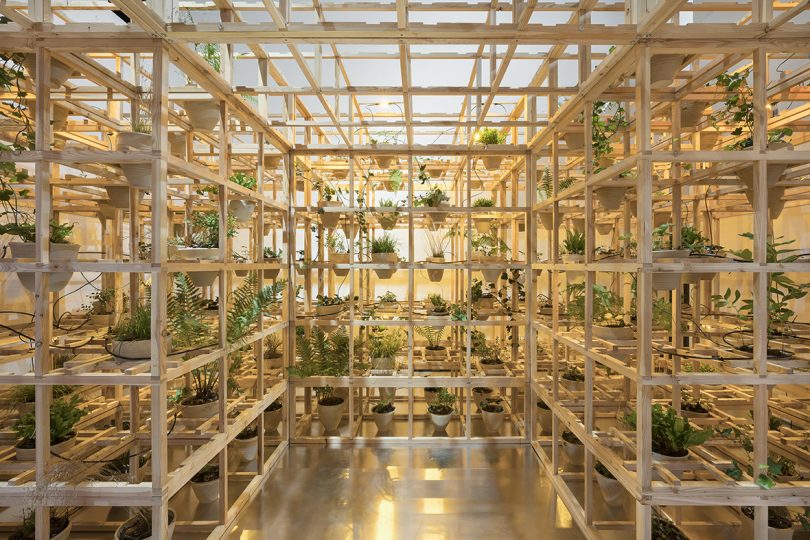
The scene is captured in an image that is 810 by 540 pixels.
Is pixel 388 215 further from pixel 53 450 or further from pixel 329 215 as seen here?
pixel 53 450

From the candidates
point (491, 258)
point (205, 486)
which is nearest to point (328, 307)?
point (491, 258)

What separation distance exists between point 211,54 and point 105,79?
0.73 meters

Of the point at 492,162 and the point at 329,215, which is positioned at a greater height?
the point at 492,162

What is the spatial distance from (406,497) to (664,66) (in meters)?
3.48

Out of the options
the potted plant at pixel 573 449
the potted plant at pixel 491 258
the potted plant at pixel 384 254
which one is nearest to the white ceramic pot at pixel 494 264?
the potted plant at pixel 491 258

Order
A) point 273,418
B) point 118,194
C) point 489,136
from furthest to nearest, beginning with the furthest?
point 273,418, point 489,136, point 118,194

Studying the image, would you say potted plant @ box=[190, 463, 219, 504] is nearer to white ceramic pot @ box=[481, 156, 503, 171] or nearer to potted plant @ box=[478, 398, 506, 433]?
potted plant @ box=[478, 398, 506, 433]

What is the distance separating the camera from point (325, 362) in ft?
13.9

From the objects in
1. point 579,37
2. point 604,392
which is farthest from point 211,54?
point 604,392

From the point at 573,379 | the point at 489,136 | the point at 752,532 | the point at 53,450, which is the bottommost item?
the point at 752,532

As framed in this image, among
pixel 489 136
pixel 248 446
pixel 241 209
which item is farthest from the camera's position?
pixel 489 136

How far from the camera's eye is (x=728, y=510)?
3061 millimetres

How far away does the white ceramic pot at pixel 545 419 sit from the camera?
179 inches

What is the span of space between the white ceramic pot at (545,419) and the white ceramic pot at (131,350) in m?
4.00
